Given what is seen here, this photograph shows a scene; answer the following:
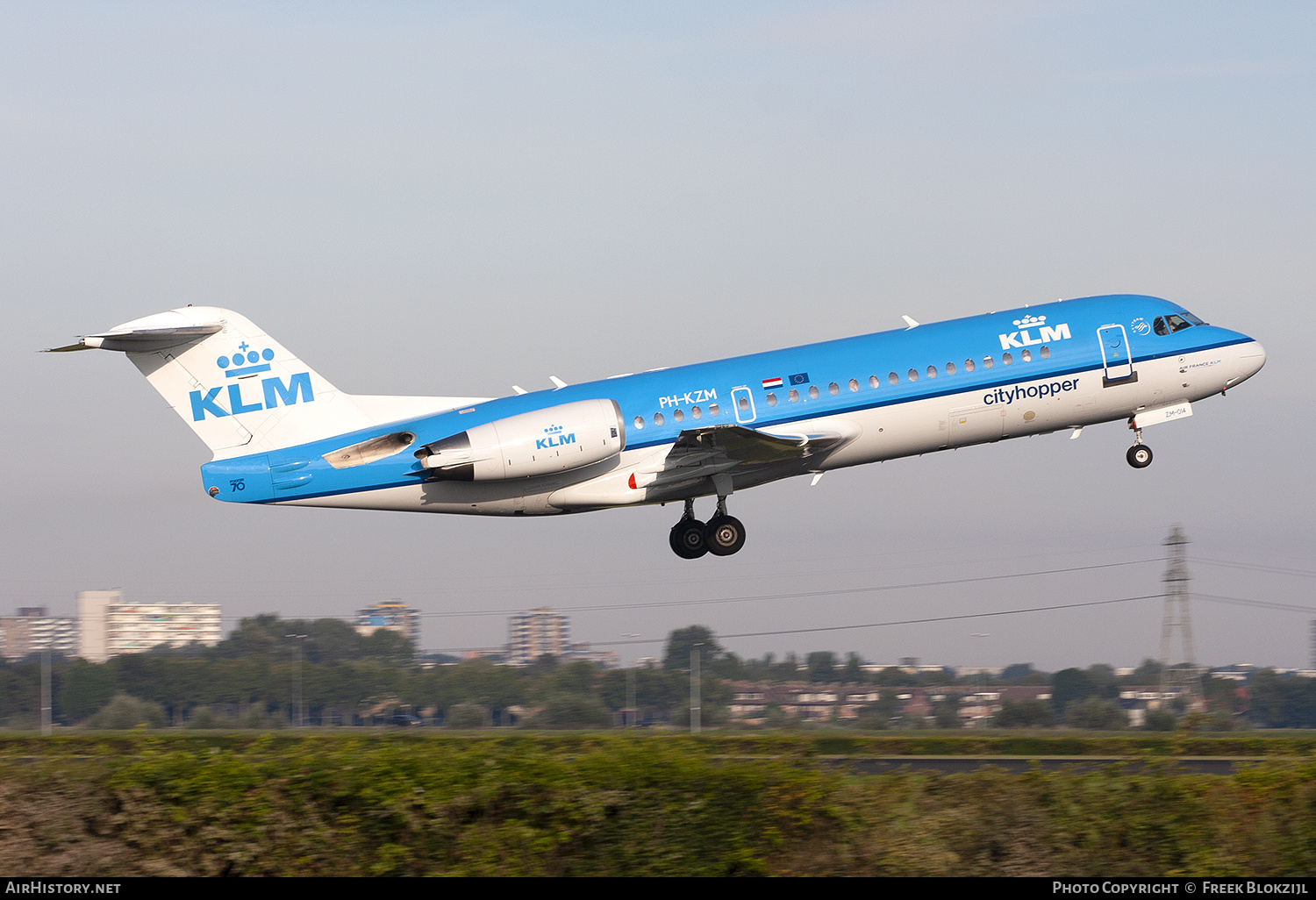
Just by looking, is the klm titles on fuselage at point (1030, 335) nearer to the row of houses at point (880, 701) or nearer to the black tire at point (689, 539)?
the black tire at point (689, 539)

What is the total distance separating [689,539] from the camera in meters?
25.4

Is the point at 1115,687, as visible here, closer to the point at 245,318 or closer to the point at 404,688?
the point at 404,688

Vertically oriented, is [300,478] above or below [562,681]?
above

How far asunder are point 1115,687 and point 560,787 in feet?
106

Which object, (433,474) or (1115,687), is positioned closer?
(433,474)

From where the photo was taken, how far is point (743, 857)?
11.5 metres

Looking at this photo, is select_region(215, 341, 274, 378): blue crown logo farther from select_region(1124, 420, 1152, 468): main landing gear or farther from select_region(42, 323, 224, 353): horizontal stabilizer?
select_region(1124, 420, 1152, 468): main landing gear

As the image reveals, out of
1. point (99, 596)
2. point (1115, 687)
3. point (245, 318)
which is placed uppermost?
point (245, 318)

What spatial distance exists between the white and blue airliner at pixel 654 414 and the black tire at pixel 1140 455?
3.97 feet

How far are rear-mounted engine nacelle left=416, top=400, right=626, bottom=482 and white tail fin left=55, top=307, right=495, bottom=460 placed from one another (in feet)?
7.81

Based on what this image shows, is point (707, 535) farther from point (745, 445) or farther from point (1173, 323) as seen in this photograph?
point (1173, 323)

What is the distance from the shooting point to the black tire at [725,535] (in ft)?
82.3
